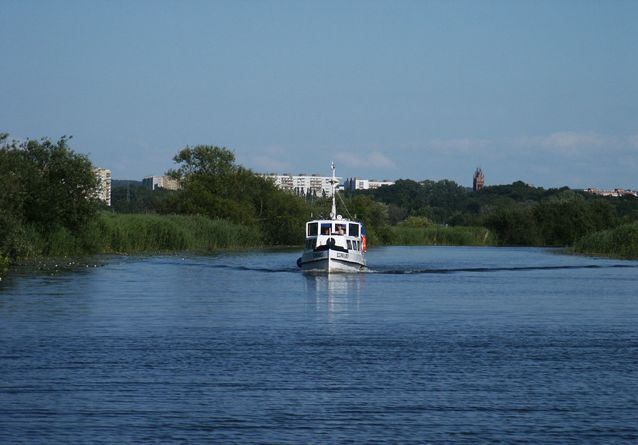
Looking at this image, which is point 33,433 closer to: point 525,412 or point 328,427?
point 328,427

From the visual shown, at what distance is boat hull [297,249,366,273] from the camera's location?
4994 cm

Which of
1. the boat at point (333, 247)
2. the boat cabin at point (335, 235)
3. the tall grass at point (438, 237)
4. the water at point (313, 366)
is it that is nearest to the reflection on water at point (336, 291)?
the water at point (313, 366)

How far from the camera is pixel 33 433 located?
13336 mm

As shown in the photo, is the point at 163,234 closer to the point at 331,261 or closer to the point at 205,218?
the point at 205,218

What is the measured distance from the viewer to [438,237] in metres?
118

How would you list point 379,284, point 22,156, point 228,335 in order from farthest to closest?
point 22,156 < point 379,284 < point 228,335

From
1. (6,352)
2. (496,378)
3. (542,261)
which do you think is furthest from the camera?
Answer: (542,261)

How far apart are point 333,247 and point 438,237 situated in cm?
6857

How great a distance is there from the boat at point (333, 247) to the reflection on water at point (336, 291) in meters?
0.70

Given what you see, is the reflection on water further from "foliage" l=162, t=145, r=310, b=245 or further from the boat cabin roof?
"foliage" l=162, t=145, r=310, b=245

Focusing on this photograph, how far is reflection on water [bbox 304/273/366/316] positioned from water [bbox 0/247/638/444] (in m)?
0.25

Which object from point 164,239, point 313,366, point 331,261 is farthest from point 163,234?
point 313,366

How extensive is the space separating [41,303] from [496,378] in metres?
16.0

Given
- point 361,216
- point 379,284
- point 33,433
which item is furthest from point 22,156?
point 361,216
